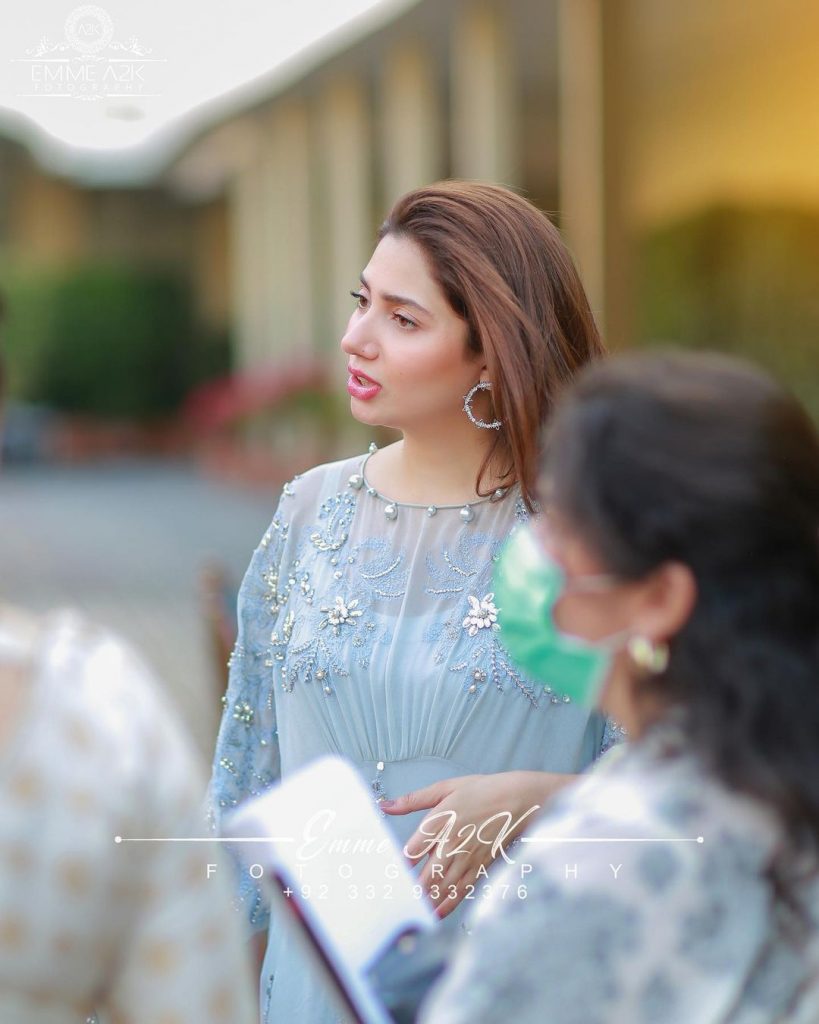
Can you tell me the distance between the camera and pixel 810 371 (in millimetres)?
4293

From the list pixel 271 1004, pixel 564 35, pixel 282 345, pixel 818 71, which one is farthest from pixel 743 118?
pixel 282 345

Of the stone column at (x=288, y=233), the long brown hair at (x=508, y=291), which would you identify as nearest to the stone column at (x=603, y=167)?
the long brown hair at (x=508, y=291)

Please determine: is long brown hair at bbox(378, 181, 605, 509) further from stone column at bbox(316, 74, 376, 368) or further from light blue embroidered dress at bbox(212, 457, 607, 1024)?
stone column at bbox(316, 74, 376, 368)

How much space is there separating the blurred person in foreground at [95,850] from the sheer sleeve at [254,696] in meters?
0.81

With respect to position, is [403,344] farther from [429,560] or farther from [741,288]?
[741,288]

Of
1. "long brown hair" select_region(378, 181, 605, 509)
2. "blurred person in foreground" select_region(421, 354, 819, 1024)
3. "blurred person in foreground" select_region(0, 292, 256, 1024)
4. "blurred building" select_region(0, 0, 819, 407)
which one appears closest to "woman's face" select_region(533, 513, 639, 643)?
"blurred person in foreground" select_region(421, 354, 819, 1024)

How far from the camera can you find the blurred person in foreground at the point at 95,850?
3.23ft

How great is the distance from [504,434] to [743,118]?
10.6 ft

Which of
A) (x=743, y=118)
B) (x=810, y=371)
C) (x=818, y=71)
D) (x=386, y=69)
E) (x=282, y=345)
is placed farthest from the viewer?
(x=282, y=345)

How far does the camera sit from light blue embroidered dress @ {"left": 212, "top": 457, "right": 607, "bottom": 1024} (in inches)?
66.4

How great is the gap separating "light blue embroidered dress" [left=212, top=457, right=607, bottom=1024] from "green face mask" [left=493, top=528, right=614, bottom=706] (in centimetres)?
49

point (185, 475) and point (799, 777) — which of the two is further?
point (185, 475)

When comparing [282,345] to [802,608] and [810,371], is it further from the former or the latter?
[802,608]

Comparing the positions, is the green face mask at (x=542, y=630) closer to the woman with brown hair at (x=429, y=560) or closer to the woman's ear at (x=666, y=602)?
the woman's ear at (x=666, y=602)
